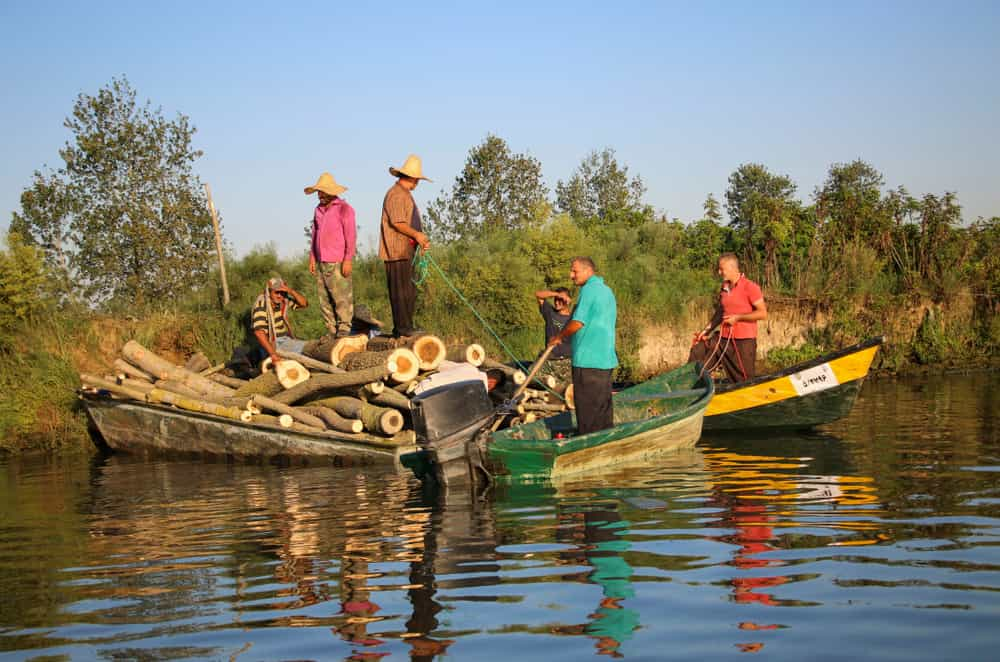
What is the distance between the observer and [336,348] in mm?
12992

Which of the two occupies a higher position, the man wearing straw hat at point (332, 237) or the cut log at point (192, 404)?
the man wearing straw hat at point (332, 237)

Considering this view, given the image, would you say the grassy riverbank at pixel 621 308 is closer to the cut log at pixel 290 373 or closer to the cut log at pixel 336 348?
the cut log at pixel 336 348

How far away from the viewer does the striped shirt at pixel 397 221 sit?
11789 millimetres

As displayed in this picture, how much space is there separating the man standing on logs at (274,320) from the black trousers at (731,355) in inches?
210

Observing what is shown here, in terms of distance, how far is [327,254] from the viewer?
12.5 m

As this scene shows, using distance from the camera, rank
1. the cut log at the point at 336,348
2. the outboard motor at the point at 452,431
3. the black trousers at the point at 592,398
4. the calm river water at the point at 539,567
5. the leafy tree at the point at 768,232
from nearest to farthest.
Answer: the calm river water at the point at 539,567, the outboard motor at the point at 452,431, the black trousers at the point at 592,398, the cut log at the point at 336,348, the leafy tree at the point at 768,232

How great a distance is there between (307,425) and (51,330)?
677 centimetres

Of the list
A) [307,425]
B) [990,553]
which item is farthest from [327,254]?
[990,553]

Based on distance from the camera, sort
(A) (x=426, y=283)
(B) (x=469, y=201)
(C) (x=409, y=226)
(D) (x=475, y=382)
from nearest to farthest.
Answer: (D) (x=475, y=382) < (C) (x=409, y=226) < (A) (x=426, y=283) < (B) (x=469, y=201)

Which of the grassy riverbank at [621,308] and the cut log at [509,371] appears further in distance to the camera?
the grassy riverbank at [621,308]

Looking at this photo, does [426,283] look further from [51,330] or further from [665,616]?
[665,616]

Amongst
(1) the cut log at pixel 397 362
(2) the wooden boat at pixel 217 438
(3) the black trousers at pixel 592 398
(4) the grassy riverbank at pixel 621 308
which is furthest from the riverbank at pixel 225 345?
(3) the black trousers at pixel 592 398

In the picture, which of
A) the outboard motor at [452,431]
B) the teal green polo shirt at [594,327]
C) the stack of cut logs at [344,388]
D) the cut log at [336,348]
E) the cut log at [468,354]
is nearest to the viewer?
the outboard motor at [452,431]

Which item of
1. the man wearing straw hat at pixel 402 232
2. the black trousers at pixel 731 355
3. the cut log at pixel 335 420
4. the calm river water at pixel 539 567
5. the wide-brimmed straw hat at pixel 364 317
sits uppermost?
the man wearing straw hat at pixel 402 232
